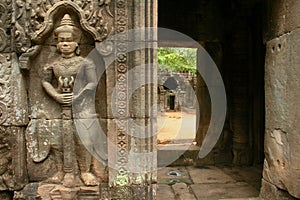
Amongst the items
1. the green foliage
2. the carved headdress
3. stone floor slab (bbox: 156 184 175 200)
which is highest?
the green foliage

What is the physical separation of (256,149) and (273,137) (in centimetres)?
207

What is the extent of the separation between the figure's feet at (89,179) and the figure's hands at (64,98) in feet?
2.68

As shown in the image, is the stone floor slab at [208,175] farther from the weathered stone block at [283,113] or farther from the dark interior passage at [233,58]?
the weathered stone block at [283,113]

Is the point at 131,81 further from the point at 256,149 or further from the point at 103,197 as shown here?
the point at 256,149

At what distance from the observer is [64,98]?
2.93 meters

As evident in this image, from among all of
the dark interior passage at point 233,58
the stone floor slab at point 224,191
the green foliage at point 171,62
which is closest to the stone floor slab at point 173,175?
the stone floor slab at point 224,191

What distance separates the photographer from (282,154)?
9.84ft

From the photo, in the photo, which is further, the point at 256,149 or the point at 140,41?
the point at 256,149

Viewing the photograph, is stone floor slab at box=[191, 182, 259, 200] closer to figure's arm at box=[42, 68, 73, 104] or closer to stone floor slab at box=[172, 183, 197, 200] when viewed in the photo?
stone floor slab at box=[172, 183, 197, 200]

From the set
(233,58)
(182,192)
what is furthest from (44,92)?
(233,58)

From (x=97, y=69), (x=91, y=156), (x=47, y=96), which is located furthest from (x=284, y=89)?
(x=47, y=96)

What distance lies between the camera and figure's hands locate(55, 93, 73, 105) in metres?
2.93

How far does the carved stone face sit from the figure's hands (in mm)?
441

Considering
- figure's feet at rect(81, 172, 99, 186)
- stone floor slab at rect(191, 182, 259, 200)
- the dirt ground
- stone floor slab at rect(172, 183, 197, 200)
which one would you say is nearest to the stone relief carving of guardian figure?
figure's feet at rect(81, 172, 99, 186)
